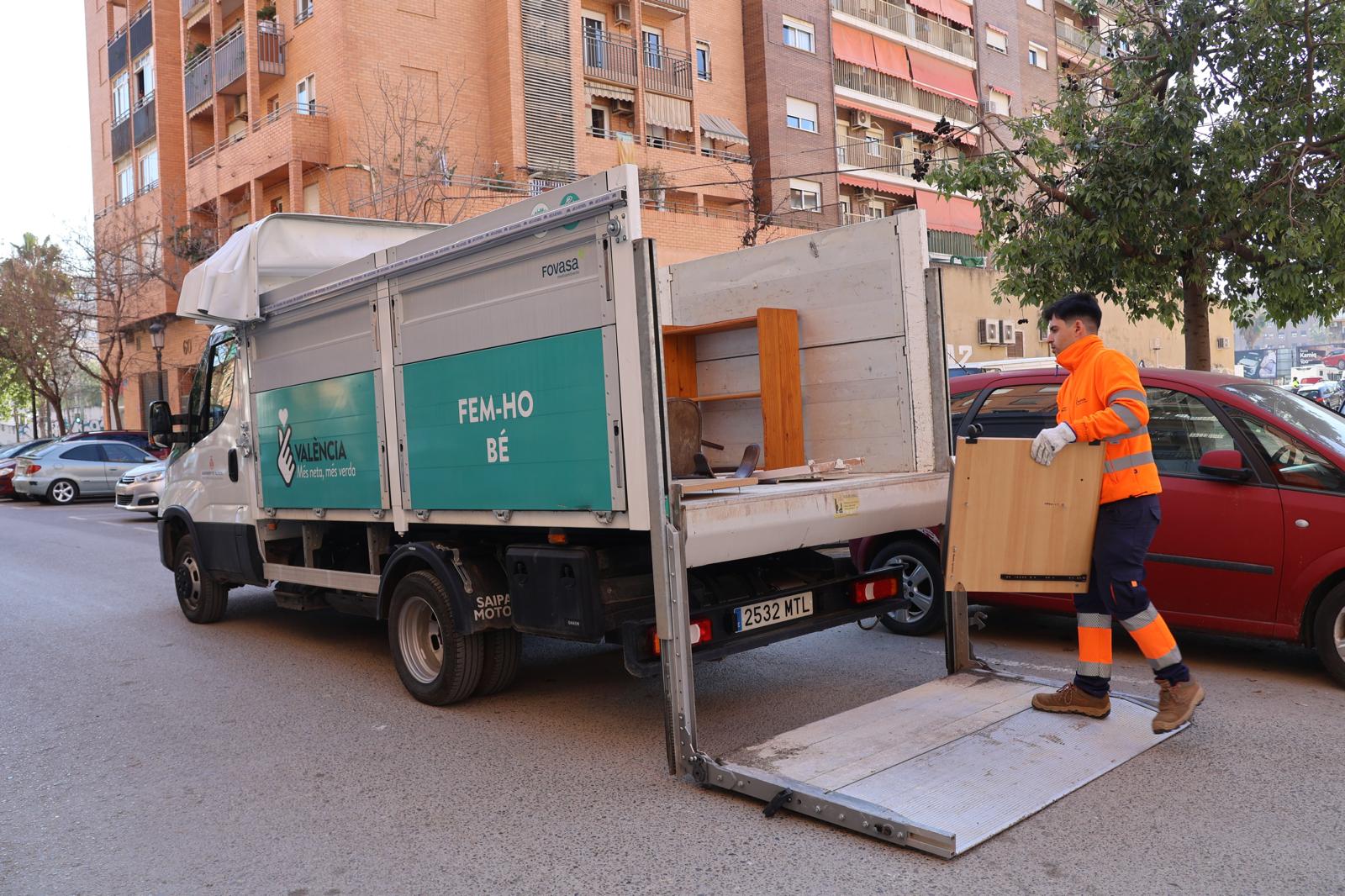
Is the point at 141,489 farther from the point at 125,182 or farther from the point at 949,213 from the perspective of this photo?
the point at 949,213

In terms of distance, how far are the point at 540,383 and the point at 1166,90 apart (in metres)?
9.41

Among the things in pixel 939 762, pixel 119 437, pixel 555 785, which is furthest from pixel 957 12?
pixel 555 785

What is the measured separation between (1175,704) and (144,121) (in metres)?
37.1

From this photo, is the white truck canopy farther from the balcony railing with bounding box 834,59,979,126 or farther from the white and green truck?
the balcony railing with bounding box 834,59,979,126

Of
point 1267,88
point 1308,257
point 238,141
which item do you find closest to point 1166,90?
point 1267,88

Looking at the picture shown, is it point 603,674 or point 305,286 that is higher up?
point 305,286

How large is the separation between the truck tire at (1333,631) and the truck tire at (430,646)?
433cm

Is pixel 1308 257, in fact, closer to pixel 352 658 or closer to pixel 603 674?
pixel 603 674

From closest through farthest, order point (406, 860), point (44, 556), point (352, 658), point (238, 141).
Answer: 1. point (406, 860)
2. point (352, 658)
3. point (44, 556)
4. point (238, 141)

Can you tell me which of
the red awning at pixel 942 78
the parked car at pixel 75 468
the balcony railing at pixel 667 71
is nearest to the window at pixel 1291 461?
the parked car at pixel 75 468

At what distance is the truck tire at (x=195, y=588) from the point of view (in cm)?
869

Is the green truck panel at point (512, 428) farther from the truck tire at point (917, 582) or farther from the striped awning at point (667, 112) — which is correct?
the striped awning at point (667, 112)

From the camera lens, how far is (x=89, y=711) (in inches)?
244

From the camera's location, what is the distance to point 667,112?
30.2m
